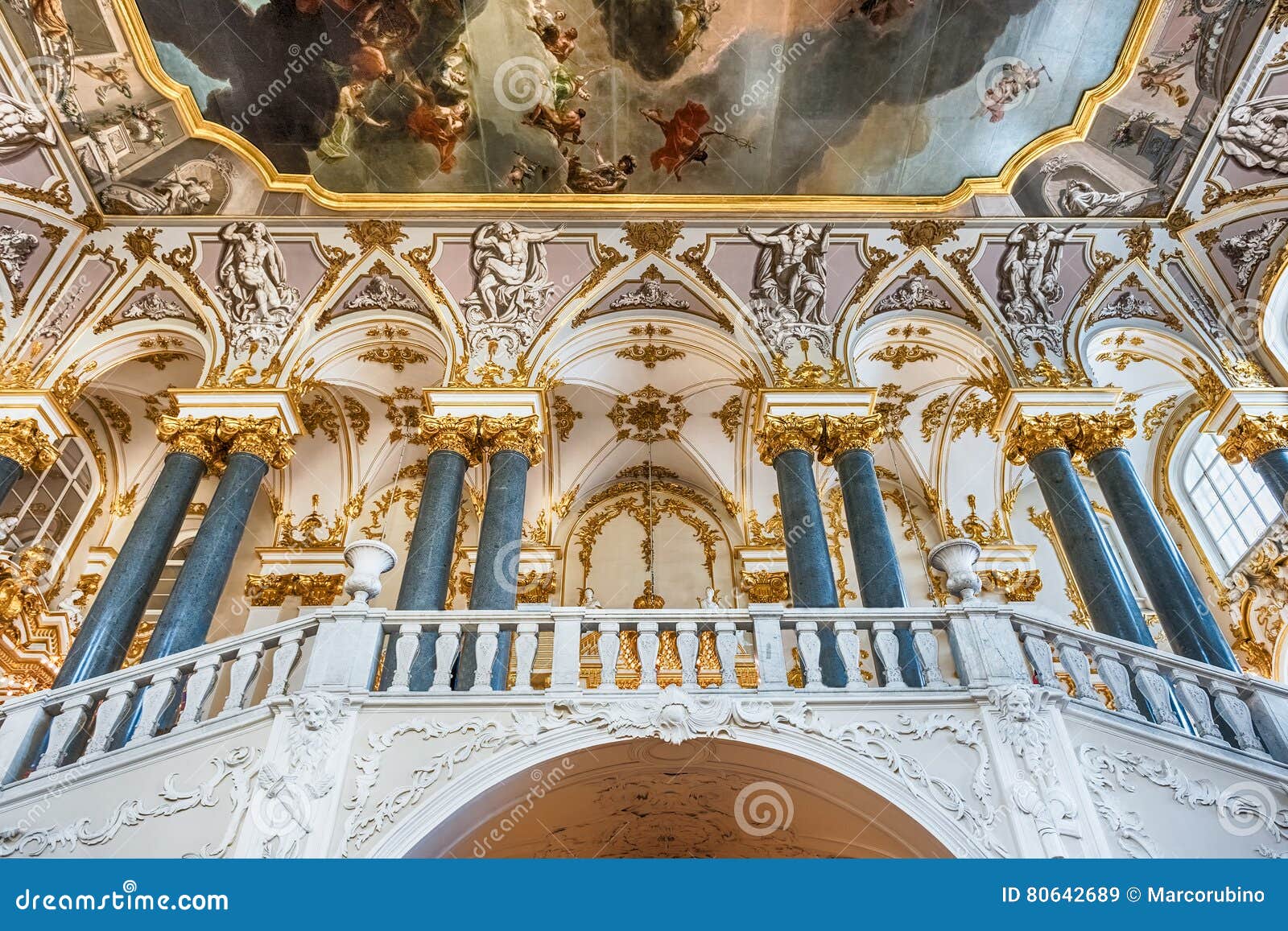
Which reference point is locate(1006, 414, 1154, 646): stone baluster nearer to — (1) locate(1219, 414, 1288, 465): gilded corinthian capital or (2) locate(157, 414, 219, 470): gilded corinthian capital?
(1) locate(1219, 414, 1288, 465): gilded corinthian capital

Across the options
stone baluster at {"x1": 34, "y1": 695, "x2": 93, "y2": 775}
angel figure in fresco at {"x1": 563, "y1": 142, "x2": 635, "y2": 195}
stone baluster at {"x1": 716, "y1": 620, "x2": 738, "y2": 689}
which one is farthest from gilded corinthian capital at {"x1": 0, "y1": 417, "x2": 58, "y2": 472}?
stone baluster at {"x1": 716, "y1": 620, "x2": 738, "y2": 689}

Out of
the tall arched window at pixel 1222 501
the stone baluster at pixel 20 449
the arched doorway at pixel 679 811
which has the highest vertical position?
the tall arched window at pixel 1222 501

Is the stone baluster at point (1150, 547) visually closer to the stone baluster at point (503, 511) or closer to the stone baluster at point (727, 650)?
the stone baluster at point (727, 650)

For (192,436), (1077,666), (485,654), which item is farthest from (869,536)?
(192,436)

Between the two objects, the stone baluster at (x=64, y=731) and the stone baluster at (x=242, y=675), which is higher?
the stone baluster at (x=242, y=675)

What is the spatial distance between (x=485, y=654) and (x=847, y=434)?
565 centimetres

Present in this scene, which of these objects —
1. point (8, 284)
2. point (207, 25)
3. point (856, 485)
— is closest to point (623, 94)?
point (207, 25)

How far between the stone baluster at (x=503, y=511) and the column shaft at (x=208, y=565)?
98.0 inches

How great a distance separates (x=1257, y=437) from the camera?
10.1 m

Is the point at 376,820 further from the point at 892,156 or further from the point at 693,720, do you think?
the point at 892,156

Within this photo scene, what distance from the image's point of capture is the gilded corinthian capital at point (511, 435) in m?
9.97

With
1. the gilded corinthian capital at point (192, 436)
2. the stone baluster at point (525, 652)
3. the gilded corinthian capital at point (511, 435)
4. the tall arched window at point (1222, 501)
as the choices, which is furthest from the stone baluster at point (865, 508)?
the gilded corinthian capital at point (192, 436)

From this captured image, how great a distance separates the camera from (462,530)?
13.8m

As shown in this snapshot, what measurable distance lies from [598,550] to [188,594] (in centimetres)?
681
